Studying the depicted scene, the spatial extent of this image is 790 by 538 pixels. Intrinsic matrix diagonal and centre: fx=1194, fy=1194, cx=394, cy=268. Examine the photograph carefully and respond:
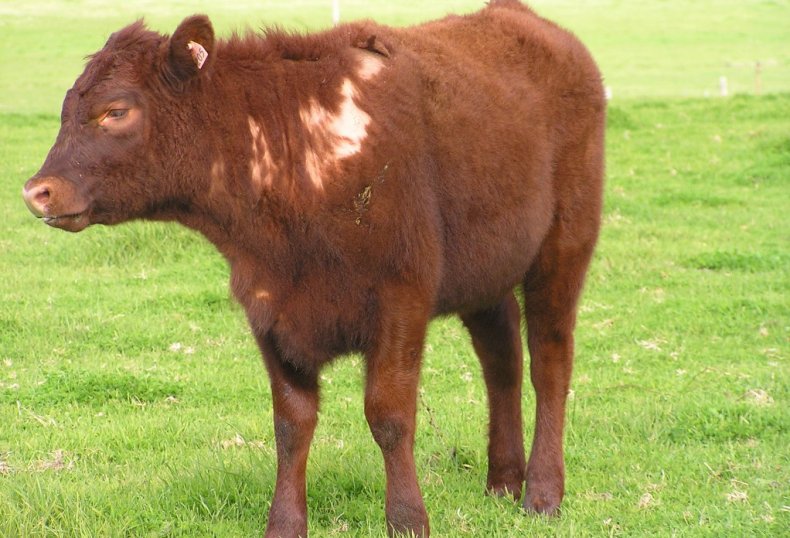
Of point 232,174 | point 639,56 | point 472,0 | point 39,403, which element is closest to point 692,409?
point 232,174

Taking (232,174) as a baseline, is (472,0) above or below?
below

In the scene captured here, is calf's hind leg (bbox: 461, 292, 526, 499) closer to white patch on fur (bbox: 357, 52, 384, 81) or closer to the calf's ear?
white patch on fur (bbox: 357, 52, 384, 81)

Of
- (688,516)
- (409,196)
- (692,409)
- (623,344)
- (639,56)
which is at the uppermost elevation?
(409,196)

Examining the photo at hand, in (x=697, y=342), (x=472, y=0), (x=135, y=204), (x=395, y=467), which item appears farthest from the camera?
(x=472, y=0)

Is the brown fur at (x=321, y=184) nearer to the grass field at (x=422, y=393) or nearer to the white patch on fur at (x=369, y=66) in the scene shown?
the white patch on fur at (x=369, y=66)

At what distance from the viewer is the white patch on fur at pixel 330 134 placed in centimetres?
521

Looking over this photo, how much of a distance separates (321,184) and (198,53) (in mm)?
761

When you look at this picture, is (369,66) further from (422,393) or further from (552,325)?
(422,393)

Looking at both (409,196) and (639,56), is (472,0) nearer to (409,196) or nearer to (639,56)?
(639,56)

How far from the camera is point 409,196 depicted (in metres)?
5.30

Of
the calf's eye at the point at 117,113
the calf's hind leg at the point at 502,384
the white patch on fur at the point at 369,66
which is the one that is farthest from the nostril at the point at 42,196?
the calf's hind leg at the point at 502,384

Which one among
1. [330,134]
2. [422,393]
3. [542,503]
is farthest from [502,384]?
[330,134]

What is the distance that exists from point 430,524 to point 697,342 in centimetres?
416

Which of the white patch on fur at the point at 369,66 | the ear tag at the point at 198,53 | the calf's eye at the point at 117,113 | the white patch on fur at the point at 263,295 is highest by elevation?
the ear tag at the point at 198,53
